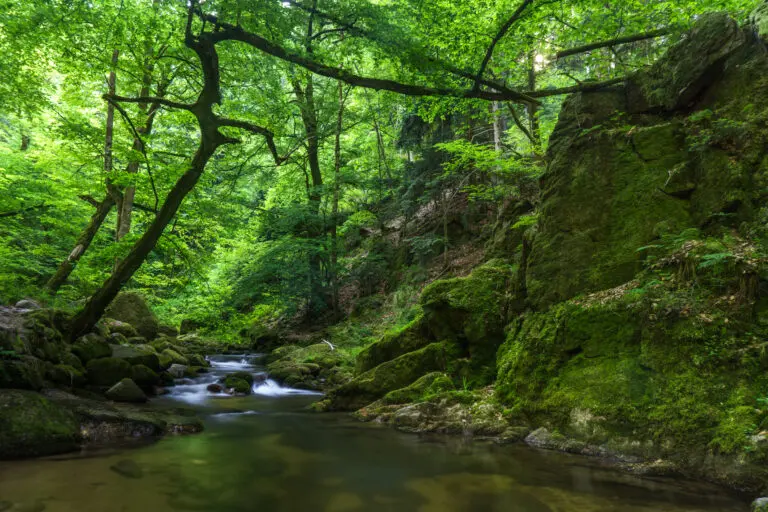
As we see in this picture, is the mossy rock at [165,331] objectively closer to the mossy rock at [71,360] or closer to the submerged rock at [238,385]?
the submerged rock at [238,385]

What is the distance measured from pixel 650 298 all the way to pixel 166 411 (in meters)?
7.58

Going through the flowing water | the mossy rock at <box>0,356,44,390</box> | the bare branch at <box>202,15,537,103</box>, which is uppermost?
the bare branch at <box>202,15,537,103</box>

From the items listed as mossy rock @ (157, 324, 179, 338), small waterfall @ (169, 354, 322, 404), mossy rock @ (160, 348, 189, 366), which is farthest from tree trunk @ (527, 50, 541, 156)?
mossy rock @ (157, 324, 179, 338)

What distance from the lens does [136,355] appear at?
968 cm

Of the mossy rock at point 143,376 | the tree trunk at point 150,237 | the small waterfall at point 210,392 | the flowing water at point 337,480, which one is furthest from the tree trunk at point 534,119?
the mossy rock at point 143,376

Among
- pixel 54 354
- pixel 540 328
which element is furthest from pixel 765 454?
pixel 54 354

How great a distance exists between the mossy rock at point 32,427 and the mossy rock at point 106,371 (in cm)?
354

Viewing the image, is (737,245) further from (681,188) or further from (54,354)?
(54,354)

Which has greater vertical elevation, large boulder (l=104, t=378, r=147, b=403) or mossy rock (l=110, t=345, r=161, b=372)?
mossy rock (l=110, t=345, r=161, b=372)

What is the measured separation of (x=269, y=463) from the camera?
5066 mm

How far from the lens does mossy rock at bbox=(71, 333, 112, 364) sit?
8.71 meters

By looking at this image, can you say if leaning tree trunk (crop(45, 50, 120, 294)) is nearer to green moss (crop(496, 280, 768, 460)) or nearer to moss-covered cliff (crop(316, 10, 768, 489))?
moss-covered cliff (crop(316, 10, 768, 489))

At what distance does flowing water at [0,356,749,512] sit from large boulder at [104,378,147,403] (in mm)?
2863

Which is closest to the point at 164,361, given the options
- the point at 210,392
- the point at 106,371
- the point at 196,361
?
the point at 196,361
